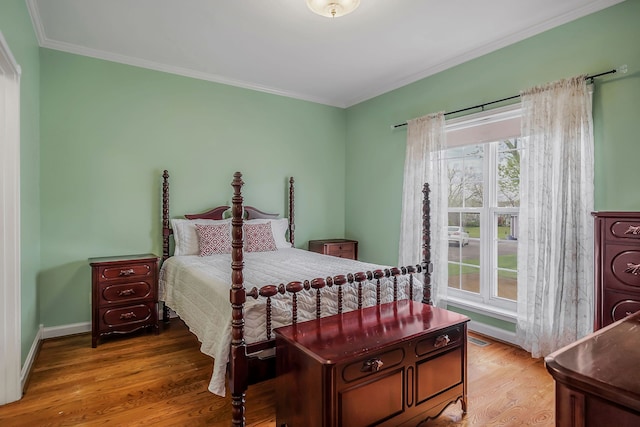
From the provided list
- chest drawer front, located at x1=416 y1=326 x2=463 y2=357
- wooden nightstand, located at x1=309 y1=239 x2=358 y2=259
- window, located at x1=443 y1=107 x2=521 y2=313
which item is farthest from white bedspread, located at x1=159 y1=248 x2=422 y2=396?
window, located at x1=443 y1=107 x2=521 y2=313

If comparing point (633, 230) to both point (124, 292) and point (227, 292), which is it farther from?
point (124, 292)

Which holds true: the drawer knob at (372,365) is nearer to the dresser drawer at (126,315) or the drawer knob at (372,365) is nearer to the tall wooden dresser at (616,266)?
the tall wooden dresser at (616,266)

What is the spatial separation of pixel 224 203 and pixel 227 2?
216 centimetres

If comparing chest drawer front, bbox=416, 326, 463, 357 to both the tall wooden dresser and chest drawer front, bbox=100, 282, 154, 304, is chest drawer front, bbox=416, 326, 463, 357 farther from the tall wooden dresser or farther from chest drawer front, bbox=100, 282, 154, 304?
chest drawer front, bbox=100, 282, 154, 304

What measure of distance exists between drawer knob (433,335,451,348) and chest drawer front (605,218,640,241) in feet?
3.94

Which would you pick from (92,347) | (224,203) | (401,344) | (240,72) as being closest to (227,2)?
(240,72)

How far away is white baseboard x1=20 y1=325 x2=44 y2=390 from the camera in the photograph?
7.65 feet

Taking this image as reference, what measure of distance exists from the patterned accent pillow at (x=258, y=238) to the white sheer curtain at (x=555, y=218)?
8.11ft

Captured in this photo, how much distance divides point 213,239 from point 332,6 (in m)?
2.40

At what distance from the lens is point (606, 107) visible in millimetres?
2500

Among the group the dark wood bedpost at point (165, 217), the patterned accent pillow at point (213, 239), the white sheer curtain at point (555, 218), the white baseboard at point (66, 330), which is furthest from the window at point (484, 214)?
the white baseboard at point (66, 330)

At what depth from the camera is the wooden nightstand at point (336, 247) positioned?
4.40 meters

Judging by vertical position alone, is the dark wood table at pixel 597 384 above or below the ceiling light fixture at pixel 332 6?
below

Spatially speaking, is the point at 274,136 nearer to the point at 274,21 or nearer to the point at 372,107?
the point at 372,107
